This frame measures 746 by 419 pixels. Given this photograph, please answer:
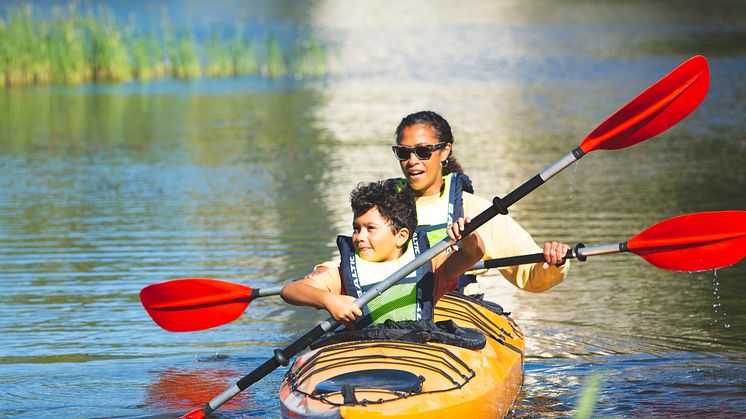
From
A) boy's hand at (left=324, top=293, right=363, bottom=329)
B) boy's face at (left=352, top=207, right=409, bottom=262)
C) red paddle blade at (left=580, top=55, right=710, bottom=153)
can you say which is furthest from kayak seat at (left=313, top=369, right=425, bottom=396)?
red paddle blade at (left=580, top=55, right=710, bottom=153)

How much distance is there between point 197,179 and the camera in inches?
565

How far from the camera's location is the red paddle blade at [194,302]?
648 centimetres

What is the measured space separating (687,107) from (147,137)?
41.7 feet

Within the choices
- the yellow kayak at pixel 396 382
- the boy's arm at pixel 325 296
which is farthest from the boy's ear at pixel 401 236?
the yellow kayak at pixel 396 382

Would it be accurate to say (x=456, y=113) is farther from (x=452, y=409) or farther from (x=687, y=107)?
(x=452, y=409)

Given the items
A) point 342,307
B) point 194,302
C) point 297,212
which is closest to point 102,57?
point 297,212

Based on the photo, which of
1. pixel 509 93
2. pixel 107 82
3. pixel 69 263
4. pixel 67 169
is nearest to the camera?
pixel 69 263

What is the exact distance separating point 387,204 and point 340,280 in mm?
485

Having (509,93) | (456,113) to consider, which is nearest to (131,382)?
(456,113)

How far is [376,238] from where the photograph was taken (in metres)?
5.74

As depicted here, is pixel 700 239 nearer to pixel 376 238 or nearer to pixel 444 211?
pixel 444 211

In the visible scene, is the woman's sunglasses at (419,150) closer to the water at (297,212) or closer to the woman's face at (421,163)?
the woman's face at (421,163)

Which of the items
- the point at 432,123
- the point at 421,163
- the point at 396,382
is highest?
the point at 432,123

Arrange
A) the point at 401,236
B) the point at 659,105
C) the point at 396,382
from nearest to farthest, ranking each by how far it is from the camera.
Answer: the point at 396,382
the point at 401,236
the point at 659,105
